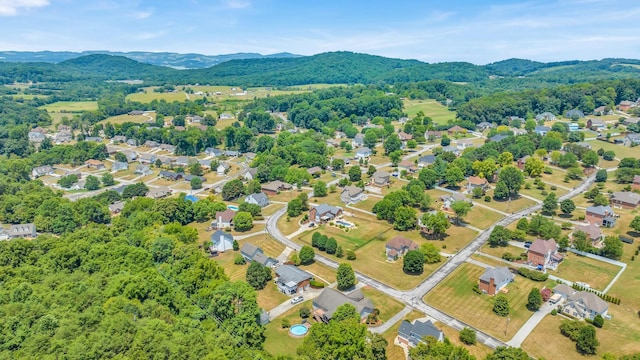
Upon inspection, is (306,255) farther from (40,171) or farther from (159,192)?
(40,171)

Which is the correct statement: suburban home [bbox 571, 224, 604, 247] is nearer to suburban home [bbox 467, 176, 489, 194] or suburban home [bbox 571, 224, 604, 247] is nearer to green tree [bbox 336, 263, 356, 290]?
suburban home [bbox 467, 176, 489, 194]

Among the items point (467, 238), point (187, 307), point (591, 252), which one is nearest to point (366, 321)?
point (187, 307)

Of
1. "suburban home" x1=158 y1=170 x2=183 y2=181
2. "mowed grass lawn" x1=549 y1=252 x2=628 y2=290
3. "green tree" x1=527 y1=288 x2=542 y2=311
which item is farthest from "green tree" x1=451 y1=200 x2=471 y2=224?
"suburban home" x1=158 y1=170 x2=183 y2=181

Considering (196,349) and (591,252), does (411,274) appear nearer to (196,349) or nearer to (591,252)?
(591,252)

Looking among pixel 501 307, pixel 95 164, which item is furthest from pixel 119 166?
pixel 501 307

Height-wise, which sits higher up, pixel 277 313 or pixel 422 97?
pixel 422 97

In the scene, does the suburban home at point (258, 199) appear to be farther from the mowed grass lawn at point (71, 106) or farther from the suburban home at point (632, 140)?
the mowed grass lawn at point (71, 106)

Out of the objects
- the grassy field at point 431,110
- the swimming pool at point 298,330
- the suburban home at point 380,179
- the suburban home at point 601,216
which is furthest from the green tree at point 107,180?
the grassy field at point 431,110
